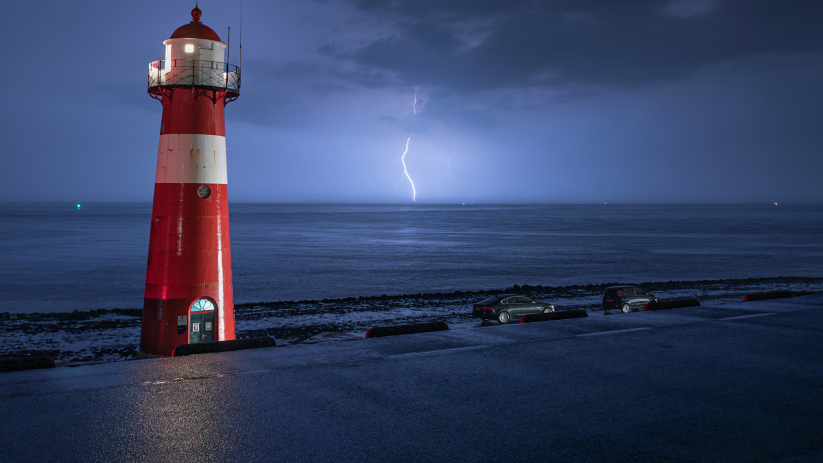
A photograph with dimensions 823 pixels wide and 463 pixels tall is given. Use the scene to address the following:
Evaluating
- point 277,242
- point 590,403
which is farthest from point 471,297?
point 277,242

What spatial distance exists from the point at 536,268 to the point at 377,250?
84.4 ft

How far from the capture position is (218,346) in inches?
467

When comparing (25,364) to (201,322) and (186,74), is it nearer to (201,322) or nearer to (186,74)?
(201,322)

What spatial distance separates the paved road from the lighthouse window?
3.99m

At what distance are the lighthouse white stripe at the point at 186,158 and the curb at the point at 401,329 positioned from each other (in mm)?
5862

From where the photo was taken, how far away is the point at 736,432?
7.29 m

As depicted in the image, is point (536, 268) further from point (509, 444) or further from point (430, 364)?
point (509, 444)

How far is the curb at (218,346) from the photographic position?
1158 centimetres

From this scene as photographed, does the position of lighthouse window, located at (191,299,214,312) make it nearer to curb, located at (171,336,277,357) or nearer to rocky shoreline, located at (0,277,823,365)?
curb, located at (171,336,277,357)

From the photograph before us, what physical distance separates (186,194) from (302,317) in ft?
55.8

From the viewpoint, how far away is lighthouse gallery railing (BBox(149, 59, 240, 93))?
14438 millimetres

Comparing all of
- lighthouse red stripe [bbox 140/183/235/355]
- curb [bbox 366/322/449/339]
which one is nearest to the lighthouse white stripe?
lighthouse red stripe [bbox 140/183/235/355]

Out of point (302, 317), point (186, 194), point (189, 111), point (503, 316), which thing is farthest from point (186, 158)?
point (302, 317)

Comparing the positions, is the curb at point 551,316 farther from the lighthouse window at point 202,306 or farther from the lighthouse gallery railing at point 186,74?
the lighthouse gallery railing at point 186,74
